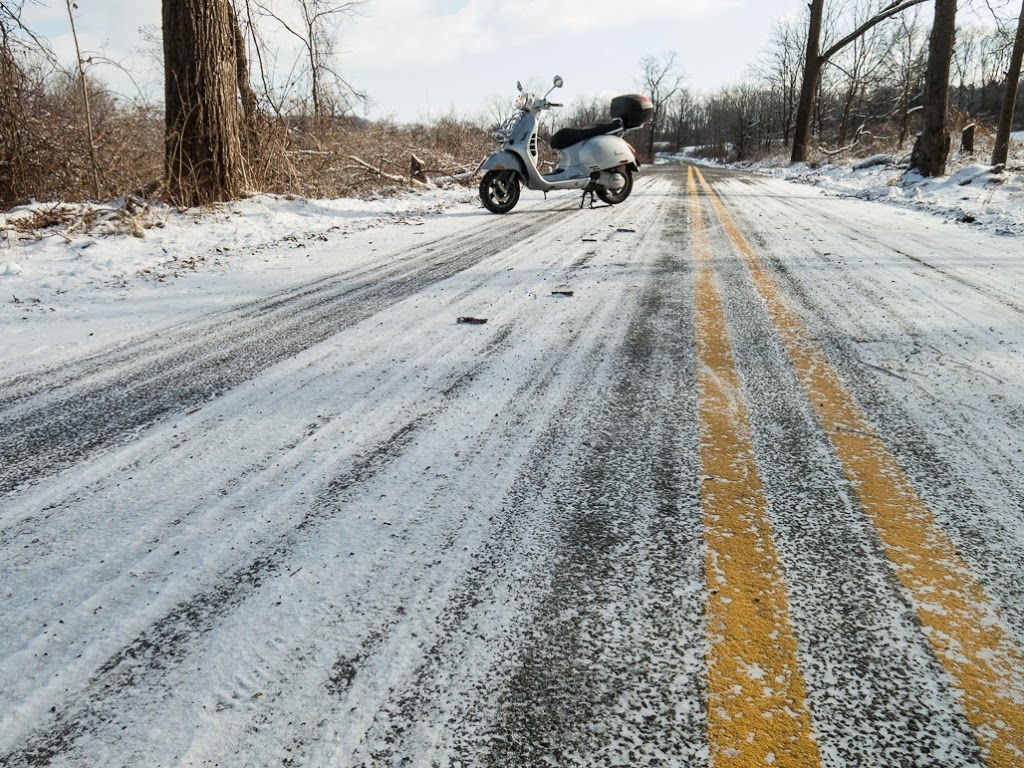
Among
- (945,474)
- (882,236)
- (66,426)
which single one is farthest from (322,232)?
(945,474)

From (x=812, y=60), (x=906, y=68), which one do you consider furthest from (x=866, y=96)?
(x=812, y=60)

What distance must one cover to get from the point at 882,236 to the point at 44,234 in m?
8.12

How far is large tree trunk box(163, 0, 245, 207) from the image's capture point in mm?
6914

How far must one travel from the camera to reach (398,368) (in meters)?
2.62

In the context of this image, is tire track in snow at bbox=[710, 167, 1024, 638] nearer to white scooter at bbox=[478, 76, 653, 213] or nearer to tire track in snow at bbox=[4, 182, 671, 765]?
tire track in snow at bbox=[4, 182, 671, 765]

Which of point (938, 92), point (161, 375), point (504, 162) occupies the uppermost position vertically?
point (938, 92)

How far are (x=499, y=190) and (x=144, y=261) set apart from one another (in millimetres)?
5323

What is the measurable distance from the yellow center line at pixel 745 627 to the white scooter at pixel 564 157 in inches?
297

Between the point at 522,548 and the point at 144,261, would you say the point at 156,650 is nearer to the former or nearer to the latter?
the point at 522,548

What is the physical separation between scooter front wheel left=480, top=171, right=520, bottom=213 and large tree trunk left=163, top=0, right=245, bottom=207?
342cm

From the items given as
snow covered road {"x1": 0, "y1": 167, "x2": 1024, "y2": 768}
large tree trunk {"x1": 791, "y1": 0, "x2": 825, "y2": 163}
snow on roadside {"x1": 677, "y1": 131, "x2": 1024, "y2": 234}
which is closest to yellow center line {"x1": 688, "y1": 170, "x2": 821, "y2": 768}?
snow covered road {"x1": 0, "y1": 167, "x2": 1024, "y2": 768}

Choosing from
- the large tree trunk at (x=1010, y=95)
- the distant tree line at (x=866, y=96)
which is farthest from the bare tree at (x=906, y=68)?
the large tree trunk at (x=1010, y=95)

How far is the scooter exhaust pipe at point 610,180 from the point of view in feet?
30.4

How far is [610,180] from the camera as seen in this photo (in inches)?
367
